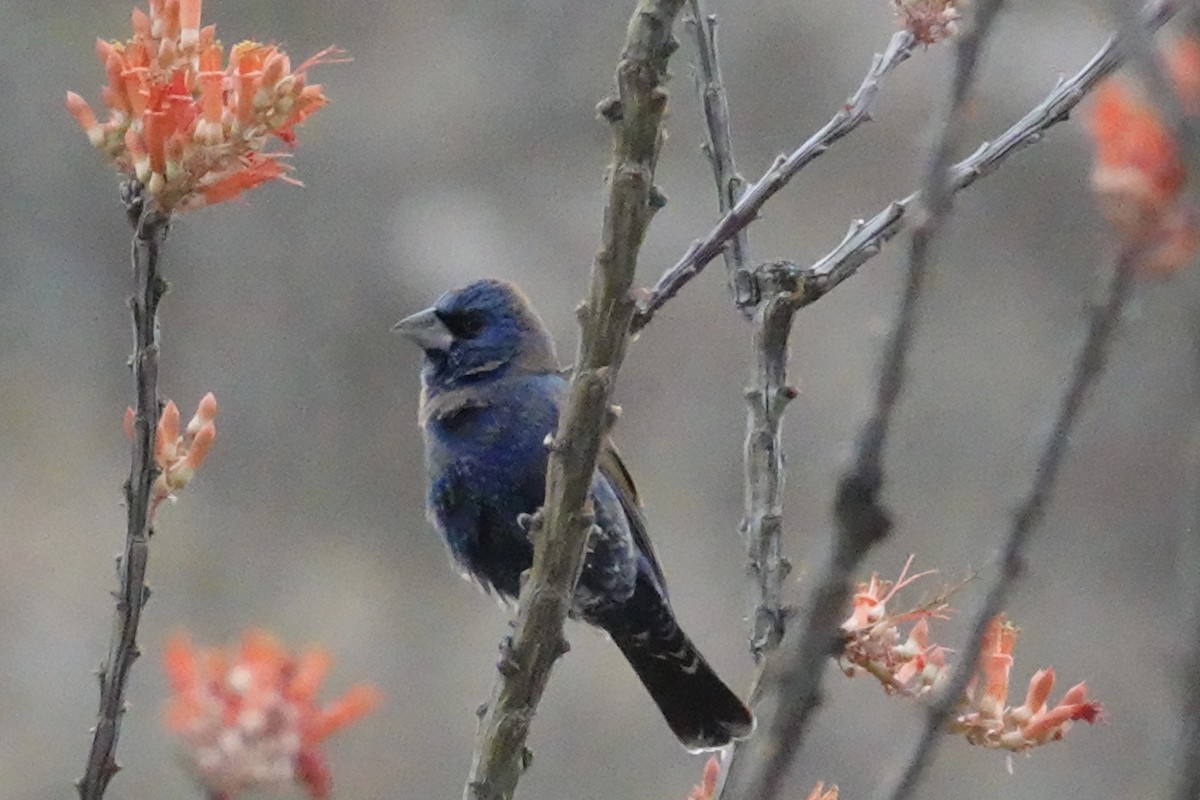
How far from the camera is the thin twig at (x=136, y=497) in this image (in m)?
0.97

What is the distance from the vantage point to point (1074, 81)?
1.55 metres

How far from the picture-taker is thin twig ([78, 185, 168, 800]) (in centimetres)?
97

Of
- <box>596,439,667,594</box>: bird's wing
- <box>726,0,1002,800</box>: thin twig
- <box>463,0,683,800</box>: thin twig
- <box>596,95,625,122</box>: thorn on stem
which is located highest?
<box>596,439,667,594</box>: bird's wing

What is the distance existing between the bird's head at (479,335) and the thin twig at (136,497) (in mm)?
1557

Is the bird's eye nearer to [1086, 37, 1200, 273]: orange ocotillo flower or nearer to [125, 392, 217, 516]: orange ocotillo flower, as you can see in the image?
[125, 392, 217, 516]: orange ocotillo flower

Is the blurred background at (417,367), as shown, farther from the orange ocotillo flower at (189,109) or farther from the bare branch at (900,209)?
the orange ocotillo flower at (189,109)

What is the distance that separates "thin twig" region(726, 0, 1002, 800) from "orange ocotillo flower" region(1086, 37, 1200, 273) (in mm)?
58

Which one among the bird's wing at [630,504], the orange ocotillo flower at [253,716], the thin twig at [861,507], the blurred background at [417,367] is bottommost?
the thin twig at [861,507]

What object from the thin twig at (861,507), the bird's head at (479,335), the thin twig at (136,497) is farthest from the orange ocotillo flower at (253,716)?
the bird's head at (479,335)

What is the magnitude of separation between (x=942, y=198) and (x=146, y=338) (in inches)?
25.6

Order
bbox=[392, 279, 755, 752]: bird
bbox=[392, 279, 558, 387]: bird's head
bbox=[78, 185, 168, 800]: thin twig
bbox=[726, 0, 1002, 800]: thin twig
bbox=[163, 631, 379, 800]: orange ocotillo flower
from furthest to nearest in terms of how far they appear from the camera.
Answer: bbox=[392, 279, 558, 387]: bird's head, bbox=[392, 279, 755, 752]: bird, bbox=[78, 185, 168, 800]: thin twig, bbox=[163, 631, 379, 800]: orange ocotillo flower, bbox=[726, 0, 1002, 800]: thin twig

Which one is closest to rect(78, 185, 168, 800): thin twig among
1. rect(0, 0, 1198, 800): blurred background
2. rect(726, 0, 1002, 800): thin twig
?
rect(726, 0, 1002, 800): thin twig

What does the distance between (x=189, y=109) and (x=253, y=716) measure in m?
0.47

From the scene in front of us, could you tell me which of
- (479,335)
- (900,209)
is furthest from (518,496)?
(900,209)
